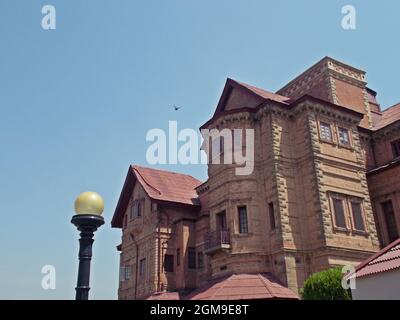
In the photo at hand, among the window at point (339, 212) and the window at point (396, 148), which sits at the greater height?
the window at point (396, 148)

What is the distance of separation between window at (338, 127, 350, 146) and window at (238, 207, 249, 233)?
787cm

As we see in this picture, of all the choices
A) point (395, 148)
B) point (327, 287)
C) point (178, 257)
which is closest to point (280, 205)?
point (327, 287)

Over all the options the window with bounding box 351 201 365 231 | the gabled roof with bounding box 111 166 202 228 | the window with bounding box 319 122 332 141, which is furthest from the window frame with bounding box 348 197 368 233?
the gabled roof with bounding box 111 166 202 228

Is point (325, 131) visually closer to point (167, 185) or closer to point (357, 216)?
A: point (357, 216)

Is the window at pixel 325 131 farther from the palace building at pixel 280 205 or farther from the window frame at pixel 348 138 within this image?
the window frame at pixel 348 138

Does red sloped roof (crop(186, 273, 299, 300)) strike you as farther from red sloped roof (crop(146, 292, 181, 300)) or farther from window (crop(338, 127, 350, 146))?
window (crop(338, 127, 350, 146))

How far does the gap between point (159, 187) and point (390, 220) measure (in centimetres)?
1683

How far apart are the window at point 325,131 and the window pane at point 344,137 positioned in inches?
40.6

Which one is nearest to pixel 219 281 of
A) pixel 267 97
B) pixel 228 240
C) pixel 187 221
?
pixel 228 240

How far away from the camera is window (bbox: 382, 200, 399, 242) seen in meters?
26.5

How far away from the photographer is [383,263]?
11.3 meters

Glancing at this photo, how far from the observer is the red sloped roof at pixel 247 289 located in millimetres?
21703

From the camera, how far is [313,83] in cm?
3344

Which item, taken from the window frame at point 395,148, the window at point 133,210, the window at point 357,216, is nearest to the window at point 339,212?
the window at point 357,216
